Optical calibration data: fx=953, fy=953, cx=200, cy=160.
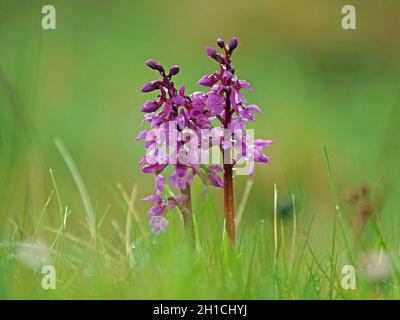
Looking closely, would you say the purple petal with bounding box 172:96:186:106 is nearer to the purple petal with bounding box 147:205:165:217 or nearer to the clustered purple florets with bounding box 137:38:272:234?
the clustered purple florets with bounding box 137:38:272:234

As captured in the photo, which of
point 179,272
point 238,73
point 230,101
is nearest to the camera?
point 179,272

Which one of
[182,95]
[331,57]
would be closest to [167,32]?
[331,57]

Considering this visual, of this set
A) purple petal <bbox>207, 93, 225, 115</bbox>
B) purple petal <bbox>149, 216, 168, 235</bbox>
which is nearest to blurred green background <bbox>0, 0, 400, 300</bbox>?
purple petal <bbox>149, 216, 168, 235</bbox>

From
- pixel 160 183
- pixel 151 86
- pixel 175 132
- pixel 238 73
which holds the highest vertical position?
pixel 238 73

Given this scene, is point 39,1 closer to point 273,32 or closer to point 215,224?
point 273,32

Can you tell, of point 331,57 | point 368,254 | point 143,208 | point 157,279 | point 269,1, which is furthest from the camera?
point 269,1

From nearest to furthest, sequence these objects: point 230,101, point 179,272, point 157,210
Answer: point 179,272
point 230,101
point 157,210

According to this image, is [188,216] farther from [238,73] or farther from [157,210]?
[238,73]

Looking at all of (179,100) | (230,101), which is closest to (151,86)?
(179,100)
